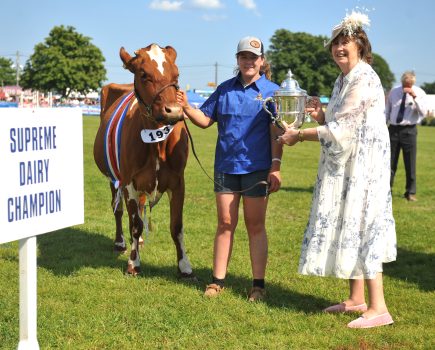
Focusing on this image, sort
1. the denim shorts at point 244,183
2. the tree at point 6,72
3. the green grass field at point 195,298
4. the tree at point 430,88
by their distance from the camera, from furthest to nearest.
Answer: the tree at point 6,72 → the tree at point 430,88 → the denim shorts at point 244,183 → the green grass field at point 195,298

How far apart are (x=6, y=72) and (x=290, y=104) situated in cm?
13379

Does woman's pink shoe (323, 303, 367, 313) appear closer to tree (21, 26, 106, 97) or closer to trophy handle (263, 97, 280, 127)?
trophy handle (263, 97, 280, 127)

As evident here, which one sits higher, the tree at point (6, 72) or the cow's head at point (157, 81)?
the tree at point (6, 72)

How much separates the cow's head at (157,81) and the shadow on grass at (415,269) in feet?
9.53

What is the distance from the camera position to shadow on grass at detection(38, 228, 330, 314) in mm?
5188

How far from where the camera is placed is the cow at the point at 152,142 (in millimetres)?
4941

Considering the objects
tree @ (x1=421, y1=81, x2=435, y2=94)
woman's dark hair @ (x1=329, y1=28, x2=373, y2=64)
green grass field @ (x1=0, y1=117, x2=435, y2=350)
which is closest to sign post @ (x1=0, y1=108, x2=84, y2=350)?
green grass field @ (x1=0, y1=117, x2=435, y2=350)

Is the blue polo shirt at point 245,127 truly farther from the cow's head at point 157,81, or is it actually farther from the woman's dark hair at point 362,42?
the woman's dark hair at point 362,42

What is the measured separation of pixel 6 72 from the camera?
127938 mm

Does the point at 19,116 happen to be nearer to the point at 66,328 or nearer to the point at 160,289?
the point at 66,328

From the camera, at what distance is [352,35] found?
14.1 ft

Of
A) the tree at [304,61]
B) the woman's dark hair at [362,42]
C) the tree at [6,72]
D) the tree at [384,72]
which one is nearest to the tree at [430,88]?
the tree at [304,61]

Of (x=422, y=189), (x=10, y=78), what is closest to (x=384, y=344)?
(x=422, y=189)

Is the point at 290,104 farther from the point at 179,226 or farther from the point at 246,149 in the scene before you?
the point at 179,226
